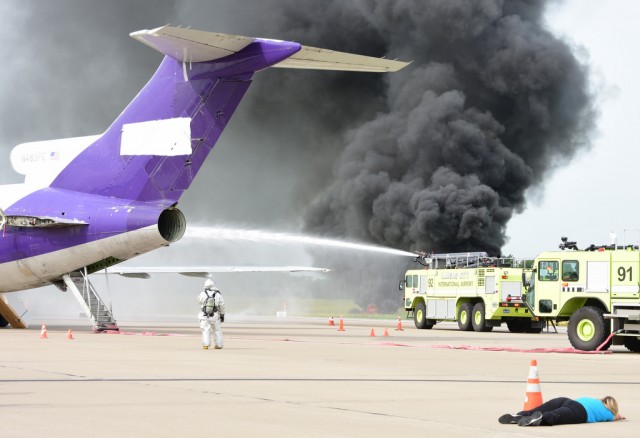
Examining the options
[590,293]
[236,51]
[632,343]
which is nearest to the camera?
[632,343]

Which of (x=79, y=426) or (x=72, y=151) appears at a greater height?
(x=72, y=151)

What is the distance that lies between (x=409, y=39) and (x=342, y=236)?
13649 mm

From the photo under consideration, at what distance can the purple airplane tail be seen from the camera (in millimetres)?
25750

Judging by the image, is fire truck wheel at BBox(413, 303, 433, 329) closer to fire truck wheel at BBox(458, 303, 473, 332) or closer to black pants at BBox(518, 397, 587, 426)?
fire truck wheel at BBox(458, 303, 473, 332)

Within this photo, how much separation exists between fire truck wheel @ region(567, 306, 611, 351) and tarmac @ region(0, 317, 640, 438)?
0.75 metres

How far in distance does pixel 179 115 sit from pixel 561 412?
19264 mm

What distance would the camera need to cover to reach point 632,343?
85.7ft

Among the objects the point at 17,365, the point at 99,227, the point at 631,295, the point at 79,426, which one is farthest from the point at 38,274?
the point at 79,426

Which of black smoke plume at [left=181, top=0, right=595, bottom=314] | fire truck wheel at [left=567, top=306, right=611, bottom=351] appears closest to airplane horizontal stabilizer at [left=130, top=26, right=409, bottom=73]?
fire truck wheel at [left=567, top=306, right=611, bottom=351]

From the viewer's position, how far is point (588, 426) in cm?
1066

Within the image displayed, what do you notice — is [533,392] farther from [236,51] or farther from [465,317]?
[465,317]

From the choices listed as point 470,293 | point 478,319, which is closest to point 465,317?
point 478,319

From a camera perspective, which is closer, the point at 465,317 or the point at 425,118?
the point at 465,317

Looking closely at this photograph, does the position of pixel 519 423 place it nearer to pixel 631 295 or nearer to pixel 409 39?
pixel 631 295
